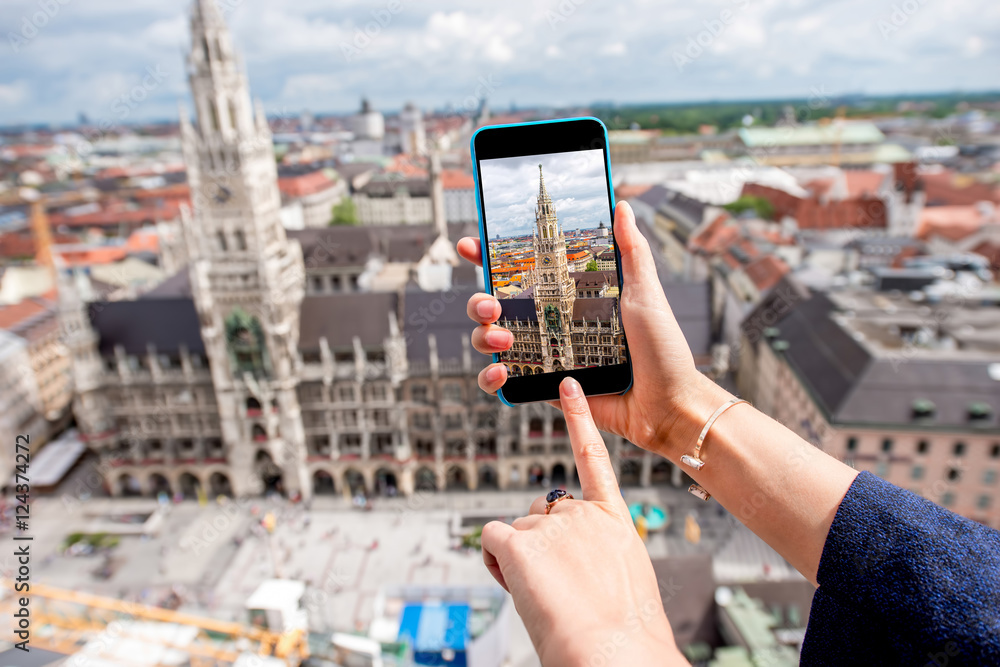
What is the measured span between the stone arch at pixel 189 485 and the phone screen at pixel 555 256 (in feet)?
147

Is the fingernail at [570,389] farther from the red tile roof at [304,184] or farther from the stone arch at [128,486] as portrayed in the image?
the red tile roof at [304,184]

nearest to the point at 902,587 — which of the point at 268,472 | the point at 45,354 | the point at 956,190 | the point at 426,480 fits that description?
the point at 426,480

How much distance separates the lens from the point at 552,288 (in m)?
7.36

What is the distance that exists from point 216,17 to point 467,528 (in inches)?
1388

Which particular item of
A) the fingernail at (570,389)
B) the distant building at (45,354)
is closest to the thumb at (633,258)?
the fingernail at (570,389)

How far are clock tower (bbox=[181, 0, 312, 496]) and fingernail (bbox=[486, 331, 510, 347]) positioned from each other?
3348 centimetres

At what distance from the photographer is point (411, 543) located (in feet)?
127

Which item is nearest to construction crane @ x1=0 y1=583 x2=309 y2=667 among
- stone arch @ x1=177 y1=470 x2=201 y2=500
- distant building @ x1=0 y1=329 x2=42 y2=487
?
stone arch @ x1=177 y1=470 x2=201 y2=500

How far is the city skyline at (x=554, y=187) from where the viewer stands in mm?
7086

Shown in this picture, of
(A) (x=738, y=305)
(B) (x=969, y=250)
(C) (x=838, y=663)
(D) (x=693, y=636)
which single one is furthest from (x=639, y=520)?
(B) (x=969, y=250)

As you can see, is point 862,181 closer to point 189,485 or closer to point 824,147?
point 824,147

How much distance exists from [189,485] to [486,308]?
45574 millimetres

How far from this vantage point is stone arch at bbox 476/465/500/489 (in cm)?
4397

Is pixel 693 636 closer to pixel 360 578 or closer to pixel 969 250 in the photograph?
pixel 360 578
